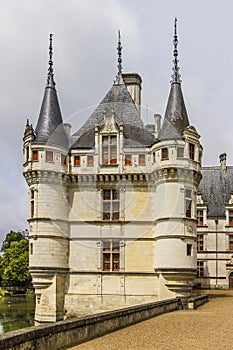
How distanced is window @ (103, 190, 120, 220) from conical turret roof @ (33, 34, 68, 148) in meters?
2.85

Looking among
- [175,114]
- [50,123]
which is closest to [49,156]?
[50,123]

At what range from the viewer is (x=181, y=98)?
22.4 metres

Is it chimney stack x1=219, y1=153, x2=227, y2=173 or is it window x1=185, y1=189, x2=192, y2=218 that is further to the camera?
chimney stack x1=219, y1=153, x2=227, y2=173

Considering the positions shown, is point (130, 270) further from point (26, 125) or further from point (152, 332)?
point (152, 332)

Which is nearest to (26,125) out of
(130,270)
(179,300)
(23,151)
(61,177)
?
(23,151)

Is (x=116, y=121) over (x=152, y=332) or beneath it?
over

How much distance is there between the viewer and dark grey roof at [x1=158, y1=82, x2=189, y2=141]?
2081 cm

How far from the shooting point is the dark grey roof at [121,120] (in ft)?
73.3

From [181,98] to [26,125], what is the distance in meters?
6.70

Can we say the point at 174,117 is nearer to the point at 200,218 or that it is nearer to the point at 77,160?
the point at 77,160

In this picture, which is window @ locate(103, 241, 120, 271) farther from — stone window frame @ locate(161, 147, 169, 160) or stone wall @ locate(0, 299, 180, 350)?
stone wall @ locate(0, 299, 180, 350)

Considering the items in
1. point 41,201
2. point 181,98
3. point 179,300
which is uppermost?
point 181,98

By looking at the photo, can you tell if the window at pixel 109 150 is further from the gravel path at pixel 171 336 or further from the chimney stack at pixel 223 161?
the chimney stack at pixel 223 161

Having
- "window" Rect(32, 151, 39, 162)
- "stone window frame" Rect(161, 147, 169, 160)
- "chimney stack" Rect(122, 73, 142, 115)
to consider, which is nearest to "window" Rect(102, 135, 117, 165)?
"stone window frame" Rect(161, 147, 169, 160)
